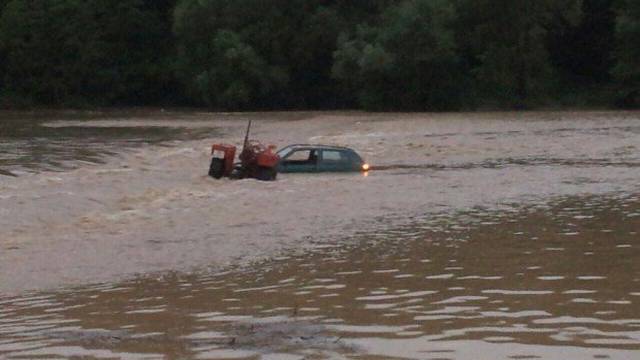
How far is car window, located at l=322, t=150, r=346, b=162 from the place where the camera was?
3334 cm

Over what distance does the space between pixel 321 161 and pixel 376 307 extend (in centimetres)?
1974

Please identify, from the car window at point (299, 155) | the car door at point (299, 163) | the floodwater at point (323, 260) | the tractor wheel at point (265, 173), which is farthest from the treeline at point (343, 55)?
the tractor wheel at point (265, 173)

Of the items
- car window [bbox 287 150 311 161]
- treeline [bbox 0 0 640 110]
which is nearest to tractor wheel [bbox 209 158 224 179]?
car window [bbox 287 150 311 161]

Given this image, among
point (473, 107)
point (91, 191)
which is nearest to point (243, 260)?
point (91, 191)

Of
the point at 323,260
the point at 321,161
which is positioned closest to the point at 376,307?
the point at 323,260

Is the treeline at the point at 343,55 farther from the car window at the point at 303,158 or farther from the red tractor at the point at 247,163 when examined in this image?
the red tractor at the point at 247,163

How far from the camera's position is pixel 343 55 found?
7000 cm

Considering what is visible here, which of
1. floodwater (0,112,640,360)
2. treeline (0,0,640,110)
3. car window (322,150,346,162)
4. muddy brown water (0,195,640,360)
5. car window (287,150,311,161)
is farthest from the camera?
treeline (0,0,640,110)

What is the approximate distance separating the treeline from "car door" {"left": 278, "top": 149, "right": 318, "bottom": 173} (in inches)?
1401

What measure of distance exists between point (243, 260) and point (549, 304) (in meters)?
5.66

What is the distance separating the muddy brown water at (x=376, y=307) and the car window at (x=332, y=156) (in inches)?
536

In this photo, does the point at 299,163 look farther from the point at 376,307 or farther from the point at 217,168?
the point at 376,307

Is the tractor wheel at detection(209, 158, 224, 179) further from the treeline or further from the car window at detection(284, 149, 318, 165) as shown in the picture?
the treeline

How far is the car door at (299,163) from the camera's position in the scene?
33062 millimetres
